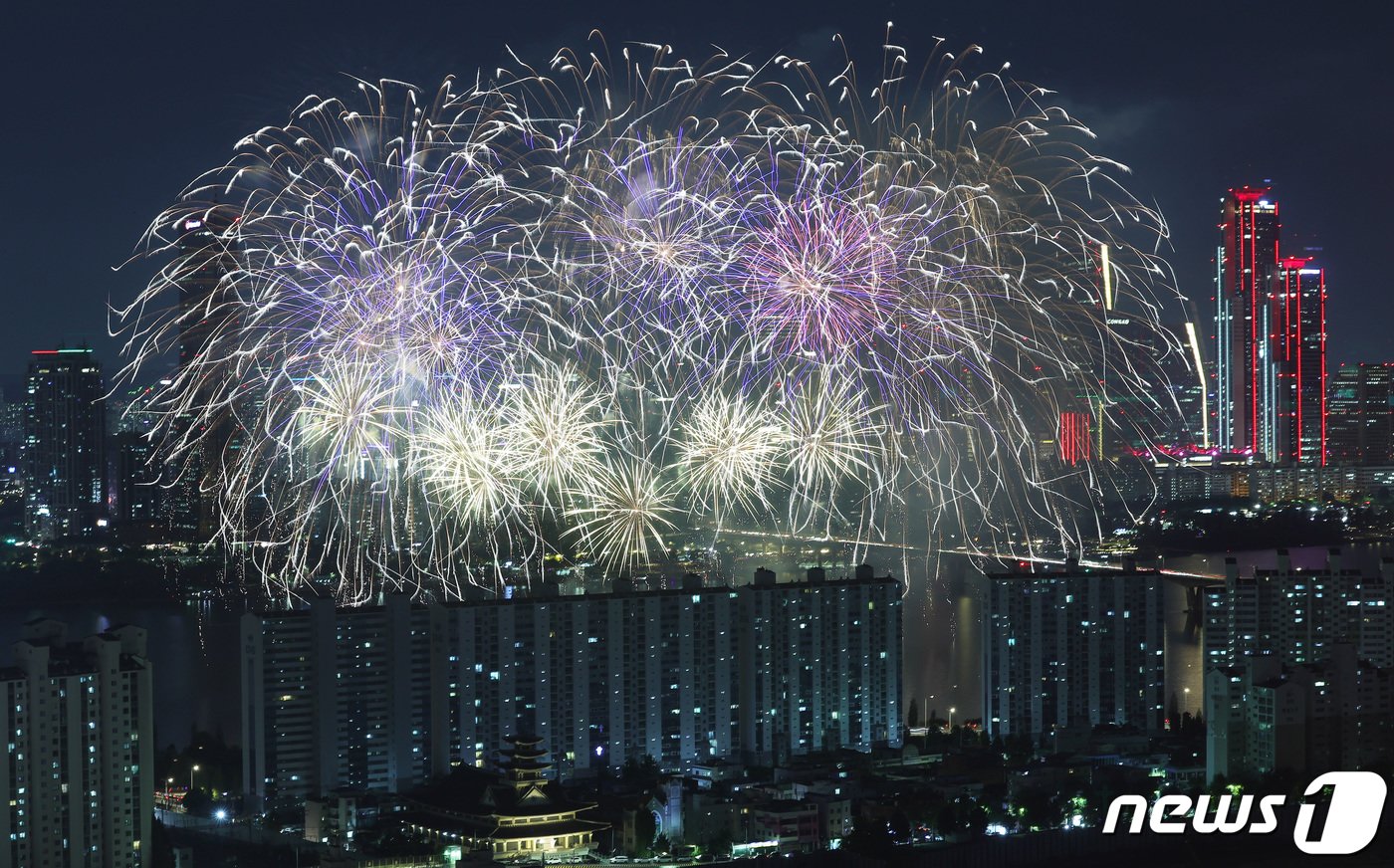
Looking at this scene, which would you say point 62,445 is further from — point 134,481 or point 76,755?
point 76,755

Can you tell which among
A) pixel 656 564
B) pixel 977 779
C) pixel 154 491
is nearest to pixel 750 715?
pixel 977 779

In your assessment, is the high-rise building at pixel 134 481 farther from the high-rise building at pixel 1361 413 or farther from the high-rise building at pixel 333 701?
the high-rise building at pixel 1361 413

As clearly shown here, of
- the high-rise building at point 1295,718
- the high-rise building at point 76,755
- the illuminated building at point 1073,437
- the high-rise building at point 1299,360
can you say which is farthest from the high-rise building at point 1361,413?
the high-rise building at point 76,755

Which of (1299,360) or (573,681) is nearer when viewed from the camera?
(573,681)

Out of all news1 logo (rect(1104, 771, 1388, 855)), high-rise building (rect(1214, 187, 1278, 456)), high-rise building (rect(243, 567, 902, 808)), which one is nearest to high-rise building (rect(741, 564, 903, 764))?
high-rise building (rect(243, 567, 902, 808))

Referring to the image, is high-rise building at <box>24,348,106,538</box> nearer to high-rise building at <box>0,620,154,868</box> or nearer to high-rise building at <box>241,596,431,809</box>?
high-rise building at <box>241,596,431,809</box>

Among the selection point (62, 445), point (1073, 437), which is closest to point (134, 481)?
point (62, 445)
